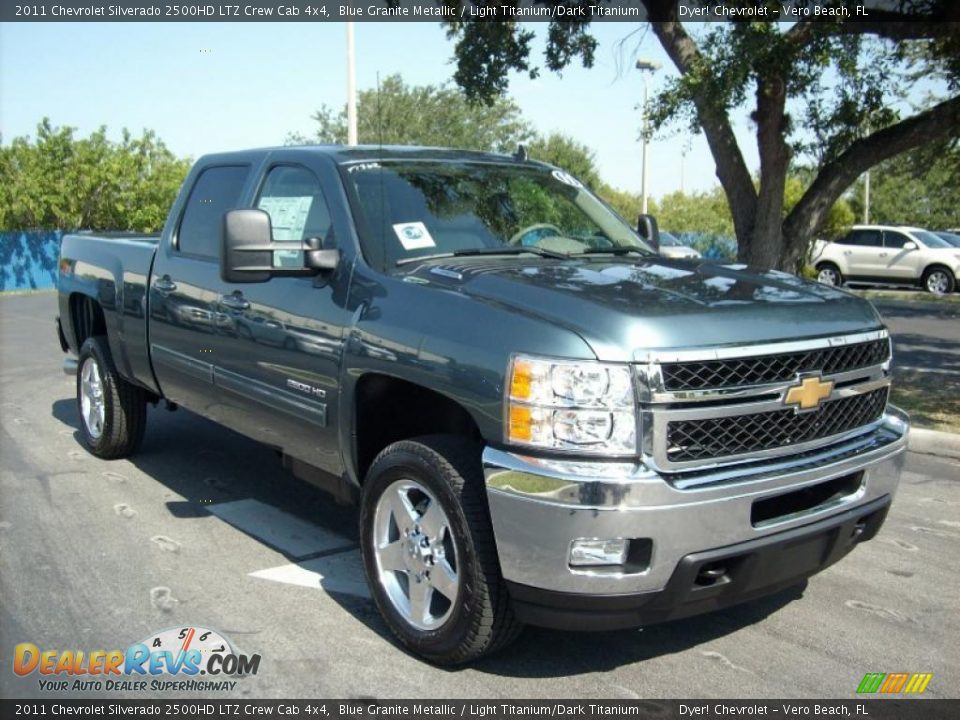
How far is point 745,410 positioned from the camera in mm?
3318

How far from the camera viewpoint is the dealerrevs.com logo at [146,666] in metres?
3.60

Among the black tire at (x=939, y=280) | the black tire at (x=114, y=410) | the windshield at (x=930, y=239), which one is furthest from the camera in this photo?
the windshield at (x=930, y=239)

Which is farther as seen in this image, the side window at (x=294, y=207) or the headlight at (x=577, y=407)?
the side window at (x=294, y=207)

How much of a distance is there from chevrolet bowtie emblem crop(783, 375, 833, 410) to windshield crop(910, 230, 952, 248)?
2323 cm

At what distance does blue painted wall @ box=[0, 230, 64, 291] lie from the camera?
25000 mm

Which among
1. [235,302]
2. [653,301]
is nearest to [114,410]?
[235,302]

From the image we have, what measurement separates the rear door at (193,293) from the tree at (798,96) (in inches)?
202

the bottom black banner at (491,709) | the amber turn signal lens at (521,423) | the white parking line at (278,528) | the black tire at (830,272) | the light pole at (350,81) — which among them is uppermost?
the light pole at (350,81)

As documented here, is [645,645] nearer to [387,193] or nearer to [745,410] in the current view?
[745,410]

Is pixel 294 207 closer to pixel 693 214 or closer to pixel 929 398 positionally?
pixel 929 398

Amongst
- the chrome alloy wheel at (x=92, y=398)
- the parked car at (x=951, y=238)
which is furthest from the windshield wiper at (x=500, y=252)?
the parked car at (x=951, y=238)

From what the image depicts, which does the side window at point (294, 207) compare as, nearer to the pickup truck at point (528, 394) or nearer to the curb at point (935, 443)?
the pickup truck at point (528, 394)

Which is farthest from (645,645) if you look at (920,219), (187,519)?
(920,219)

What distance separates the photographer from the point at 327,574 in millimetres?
4672
